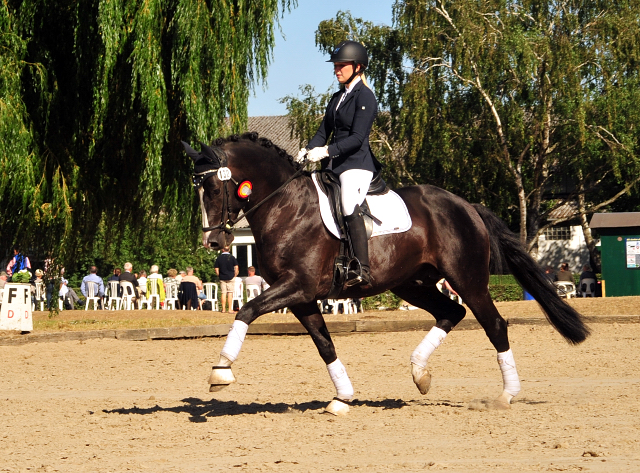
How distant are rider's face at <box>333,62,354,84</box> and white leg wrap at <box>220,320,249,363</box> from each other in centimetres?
235

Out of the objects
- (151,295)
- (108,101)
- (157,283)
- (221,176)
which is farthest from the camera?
(157,283)

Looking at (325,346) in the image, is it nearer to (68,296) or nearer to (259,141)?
(259,141)

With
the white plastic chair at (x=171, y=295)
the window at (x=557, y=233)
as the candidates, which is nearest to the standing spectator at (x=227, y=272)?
the white plastic chair at (x=171, y=295)

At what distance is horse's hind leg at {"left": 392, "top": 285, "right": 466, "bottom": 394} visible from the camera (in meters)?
7.80

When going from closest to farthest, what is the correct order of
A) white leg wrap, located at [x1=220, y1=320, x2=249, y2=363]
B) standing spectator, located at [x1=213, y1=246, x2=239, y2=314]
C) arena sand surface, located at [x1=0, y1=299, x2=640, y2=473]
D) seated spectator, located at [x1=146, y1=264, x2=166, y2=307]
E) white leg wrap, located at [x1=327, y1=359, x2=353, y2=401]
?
1. arena sand surface, located at [x1=0, y1=299, x2=640, y2=473]
2. white leg wrap, located at [x1=220, y1=320, x2=249, y2=363]
3. white leg wrap, located at [x1=327, y1=359, x2=353, y2=401]
4. standing spectator, located at [x1=213, y1=246, x2=239, y2=314]
5. seated spectator, located at [x1=146, y1=264, x2=166, y2=307]

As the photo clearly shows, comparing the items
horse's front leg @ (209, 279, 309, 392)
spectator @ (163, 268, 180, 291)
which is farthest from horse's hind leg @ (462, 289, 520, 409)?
spectator @ (163, 268, 180, 291)

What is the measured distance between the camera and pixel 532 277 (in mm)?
8664

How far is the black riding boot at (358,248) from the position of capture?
7.34 m

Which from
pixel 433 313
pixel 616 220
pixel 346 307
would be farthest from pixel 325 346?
pixel 616 220

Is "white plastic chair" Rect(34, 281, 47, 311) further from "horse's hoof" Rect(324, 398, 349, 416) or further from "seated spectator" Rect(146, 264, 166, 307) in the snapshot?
"horse's hoof" Rect(324, 398, 349, 416)

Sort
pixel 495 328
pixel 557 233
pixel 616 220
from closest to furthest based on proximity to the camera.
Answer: pixel 495 328 < pixel 616 220 < pixel 557 233

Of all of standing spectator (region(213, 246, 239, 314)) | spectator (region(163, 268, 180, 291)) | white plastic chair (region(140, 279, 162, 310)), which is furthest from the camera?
spectator (region(163, 268, 180, 291))

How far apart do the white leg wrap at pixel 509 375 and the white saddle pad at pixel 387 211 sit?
1.46 meters

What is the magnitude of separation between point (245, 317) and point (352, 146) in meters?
1.77
